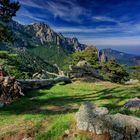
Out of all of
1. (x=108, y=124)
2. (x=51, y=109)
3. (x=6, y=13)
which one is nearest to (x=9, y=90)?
(x=51, y=109)

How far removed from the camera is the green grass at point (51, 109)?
15.4m

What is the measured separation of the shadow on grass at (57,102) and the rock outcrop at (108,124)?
23.8 feet

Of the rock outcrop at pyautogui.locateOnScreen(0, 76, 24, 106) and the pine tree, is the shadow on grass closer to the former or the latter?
the rock outcrop at pyautogui.locateOnScreen(0, 76, 24, 106)

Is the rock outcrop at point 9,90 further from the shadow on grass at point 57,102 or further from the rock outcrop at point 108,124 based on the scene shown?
the rock outcrop at point 108,124

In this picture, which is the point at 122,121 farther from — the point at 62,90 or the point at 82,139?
the point at 62,90

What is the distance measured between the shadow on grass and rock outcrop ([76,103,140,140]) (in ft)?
23.8

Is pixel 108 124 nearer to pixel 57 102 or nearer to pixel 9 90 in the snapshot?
pixel 57 102

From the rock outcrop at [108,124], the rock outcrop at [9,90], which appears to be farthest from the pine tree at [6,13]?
the rock outcrop at [108,124]

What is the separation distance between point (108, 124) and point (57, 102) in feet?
46.1

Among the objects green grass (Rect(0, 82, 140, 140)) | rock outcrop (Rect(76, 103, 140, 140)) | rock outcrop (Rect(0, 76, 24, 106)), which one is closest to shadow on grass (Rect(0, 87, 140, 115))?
green grass (Rect(0, 82, 140, 140))

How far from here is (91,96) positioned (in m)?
32.1

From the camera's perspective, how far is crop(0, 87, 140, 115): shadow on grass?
956 inches

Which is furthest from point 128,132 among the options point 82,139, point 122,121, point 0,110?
point 0,110

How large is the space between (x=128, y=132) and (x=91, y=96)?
1684 cm
